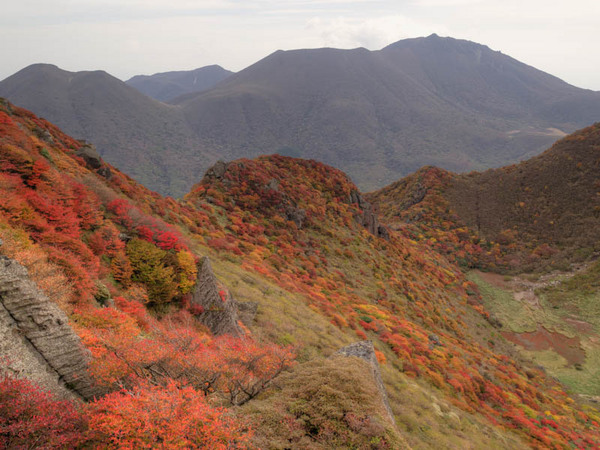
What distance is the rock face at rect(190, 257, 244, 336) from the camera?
1578cm

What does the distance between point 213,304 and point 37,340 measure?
29.8ft

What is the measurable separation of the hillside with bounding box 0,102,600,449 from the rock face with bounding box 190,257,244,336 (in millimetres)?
76

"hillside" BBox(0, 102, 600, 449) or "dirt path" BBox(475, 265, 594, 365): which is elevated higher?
"hillside" BBox(0, 102, 600, 449)

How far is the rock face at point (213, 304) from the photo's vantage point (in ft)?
51.8

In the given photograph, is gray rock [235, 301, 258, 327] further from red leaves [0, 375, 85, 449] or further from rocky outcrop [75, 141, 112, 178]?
rocky outcrop [75, 141, 112, 178]

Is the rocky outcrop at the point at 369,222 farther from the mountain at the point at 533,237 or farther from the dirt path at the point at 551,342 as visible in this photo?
the dirt path at the point at 551,342

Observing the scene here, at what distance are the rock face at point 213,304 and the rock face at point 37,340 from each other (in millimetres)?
7658

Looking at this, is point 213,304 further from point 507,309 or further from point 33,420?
point 507,309

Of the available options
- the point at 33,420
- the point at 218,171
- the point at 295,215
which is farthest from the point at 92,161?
the point at 295,215

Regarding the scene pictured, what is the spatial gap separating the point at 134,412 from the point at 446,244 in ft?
235

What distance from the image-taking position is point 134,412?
6570 mm

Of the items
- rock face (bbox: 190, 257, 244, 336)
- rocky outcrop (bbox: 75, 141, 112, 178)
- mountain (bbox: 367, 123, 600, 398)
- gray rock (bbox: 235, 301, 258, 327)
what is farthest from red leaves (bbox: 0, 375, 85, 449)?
mountain (bbox: 367, 123, 600, 398)

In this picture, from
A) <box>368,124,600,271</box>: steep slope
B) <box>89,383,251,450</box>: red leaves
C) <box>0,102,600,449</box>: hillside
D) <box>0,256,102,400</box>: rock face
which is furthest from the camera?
<box>368,124,600,271</box>: steep slope

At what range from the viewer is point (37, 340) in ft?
25.1
